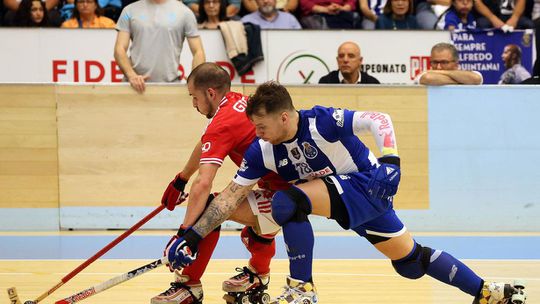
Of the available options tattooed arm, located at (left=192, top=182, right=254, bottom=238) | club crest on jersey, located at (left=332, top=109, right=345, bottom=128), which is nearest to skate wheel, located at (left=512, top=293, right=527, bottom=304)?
club crest on jersey, located at (left=332, top=109, right=345, bottom=128)

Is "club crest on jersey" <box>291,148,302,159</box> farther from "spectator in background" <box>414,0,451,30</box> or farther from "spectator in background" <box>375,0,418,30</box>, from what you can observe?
"spectator in background" <box>414,0,451,30</box>

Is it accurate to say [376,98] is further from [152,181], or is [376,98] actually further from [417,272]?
[417,272]

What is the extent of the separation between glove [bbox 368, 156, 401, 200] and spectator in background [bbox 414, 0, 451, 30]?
7.25 metres

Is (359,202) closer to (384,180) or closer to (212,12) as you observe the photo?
(384,180)

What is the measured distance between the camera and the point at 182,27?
10.3 meters

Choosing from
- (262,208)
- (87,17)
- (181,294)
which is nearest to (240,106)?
(262,208)

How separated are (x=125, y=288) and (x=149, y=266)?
1.14m

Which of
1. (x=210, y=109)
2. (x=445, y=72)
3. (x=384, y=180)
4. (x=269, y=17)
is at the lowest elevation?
(x=445, y=72)

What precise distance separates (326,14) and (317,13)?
4.2 inches

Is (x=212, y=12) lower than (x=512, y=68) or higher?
higher

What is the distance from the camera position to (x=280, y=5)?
1273 centimetres

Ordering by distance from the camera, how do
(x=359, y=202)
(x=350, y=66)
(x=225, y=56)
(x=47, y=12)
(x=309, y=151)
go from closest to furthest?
(x=359, y=202) → (x=309, y=151) → (x=350, y=66) → (x=225, y=56) → (x=47, y=12)

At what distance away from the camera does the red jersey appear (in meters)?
6.27

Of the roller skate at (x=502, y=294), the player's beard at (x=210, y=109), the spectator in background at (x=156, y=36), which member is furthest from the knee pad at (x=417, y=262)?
the spectator in background at (x=156, y=36)
